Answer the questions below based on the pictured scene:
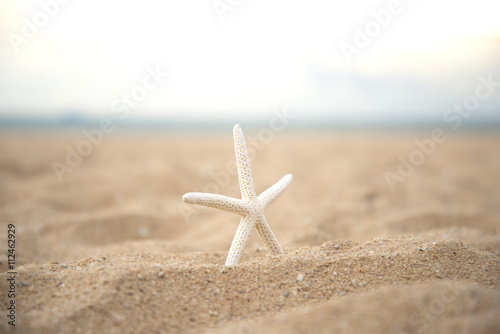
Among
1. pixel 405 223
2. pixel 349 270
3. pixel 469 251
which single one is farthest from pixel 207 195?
pixel 405 223

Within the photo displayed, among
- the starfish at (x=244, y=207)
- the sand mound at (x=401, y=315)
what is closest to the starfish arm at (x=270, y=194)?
the starfish at (x=244, y=207)

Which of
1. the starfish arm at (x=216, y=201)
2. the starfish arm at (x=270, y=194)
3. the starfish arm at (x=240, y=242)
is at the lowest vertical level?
the starfish arm at (x=240, y=242)

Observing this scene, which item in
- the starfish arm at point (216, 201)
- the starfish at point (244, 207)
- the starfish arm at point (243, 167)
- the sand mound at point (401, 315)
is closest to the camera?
the sand mound at point (401, 315)

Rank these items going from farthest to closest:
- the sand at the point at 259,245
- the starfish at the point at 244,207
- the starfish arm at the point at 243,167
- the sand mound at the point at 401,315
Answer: the starfish arm at the point at 243,167
the starfish at the point at 244,207
the sand at the point at 259,245
the sand mound at the point at 401,315

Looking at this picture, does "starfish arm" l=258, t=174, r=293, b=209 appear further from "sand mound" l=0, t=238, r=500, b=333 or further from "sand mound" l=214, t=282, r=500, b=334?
"sand mound" l=214, t=282, r=500, b=334

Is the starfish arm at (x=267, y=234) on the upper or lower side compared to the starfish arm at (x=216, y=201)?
lower

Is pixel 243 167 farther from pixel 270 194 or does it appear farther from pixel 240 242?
pixel 240 242

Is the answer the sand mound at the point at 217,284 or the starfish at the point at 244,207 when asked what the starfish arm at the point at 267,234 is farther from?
the sand mound at the point at 217,284
